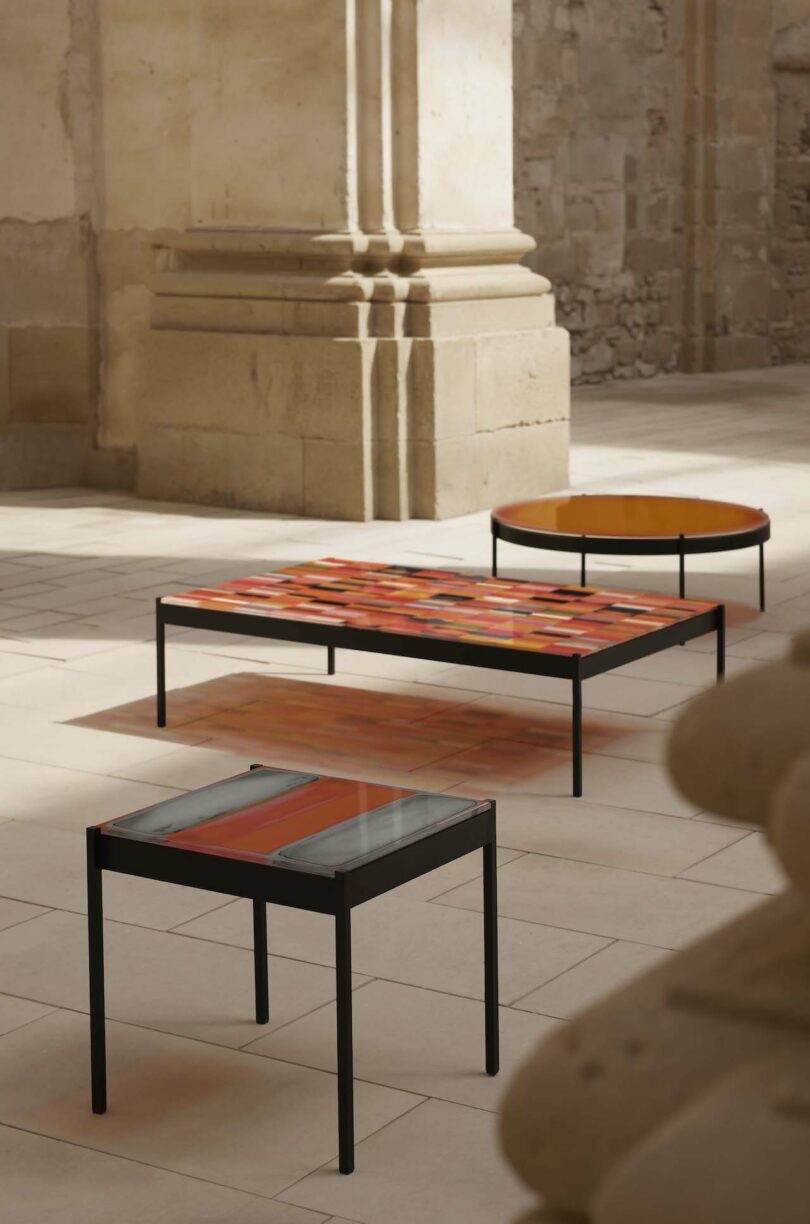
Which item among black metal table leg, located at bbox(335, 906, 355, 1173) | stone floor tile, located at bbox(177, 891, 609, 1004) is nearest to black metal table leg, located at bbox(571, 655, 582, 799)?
stone floor tile, located at bbox(177, 891, 609, 1004)

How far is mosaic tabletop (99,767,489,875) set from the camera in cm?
316

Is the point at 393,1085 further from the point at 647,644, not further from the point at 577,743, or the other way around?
the point at 647,644

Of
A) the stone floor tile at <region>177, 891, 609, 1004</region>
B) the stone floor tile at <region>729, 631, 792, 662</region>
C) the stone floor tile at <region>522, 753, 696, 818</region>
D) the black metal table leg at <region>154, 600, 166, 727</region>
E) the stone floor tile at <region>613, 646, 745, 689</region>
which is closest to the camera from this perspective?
the stone floor tile at <region>177, 891, 609, 1004</region>

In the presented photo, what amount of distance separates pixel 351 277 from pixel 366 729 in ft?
14.1

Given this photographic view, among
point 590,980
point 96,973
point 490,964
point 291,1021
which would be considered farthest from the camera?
point 590,980

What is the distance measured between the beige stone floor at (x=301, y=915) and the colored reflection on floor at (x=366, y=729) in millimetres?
14

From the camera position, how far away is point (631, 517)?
Result: 25.1 ft

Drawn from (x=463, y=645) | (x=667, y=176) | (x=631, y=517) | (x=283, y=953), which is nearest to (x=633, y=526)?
(x=631, y=517)

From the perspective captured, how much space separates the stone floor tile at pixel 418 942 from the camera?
3814 millimetres

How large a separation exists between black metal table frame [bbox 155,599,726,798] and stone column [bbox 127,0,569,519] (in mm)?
3797

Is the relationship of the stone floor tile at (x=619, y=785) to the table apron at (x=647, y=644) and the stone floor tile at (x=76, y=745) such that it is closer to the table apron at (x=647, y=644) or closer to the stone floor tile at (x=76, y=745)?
the table apron at (x=647, y=644)

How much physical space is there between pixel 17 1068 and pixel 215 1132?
17.1 inches

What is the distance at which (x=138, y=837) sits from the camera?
127 inches

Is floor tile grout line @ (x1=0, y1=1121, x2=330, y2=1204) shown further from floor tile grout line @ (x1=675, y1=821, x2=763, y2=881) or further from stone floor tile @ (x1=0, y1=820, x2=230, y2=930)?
floor tile grout line @ (x1=675, y1=821, x2=763, y2=881)
